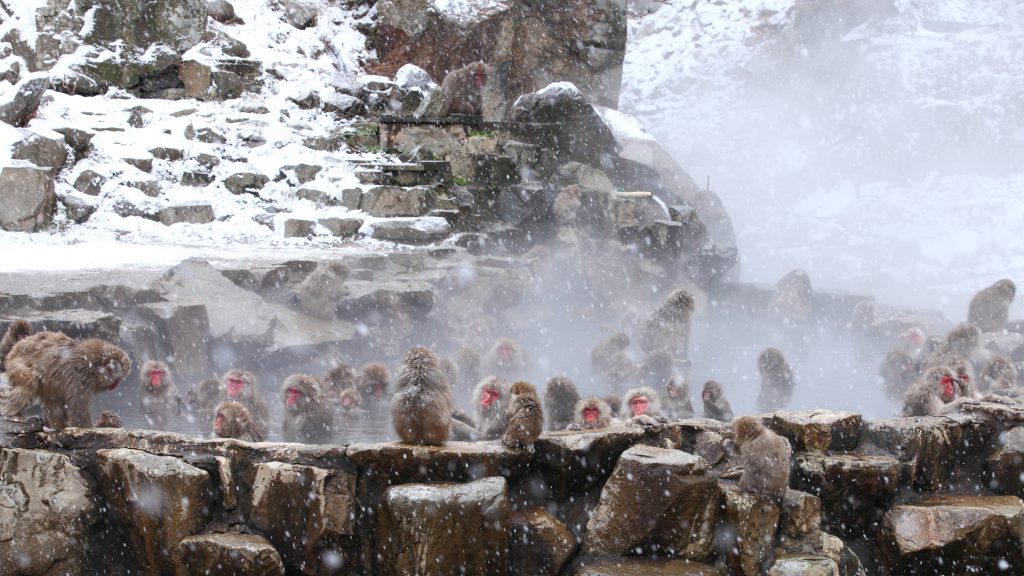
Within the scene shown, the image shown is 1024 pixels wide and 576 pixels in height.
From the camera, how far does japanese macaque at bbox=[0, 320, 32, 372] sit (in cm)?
439

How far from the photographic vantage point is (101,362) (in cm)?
367

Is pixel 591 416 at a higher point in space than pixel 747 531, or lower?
higher

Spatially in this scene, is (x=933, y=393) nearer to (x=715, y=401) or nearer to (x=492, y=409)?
(x=715, y=401)

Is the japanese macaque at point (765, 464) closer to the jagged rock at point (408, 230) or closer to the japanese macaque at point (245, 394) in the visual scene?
the japanese macaque at point (245, 394)

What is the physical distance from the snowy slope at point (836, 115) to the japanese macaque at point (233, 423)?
21882 mm

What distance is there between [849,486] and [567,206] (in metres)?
7.26

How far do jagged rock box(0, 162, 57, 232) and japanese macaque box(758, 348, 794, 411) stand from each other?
7.60 m

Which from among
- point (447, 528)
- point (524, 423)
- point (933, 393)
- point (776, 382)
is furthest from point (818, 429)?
point (776, 382)

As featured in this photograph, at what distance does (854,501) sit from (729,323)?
812cm

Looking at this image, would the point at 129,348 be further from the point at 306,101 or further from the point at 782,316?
the point at 782,316

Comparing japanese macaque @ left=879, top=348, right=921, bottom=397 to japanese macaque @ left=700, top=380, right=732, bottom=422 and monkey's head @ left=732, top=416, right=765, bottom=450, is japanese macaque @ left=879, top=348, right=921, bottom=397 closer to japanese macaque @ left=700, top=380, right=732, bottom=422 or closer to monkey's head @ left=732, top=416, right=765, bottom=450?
japanese macaque @ left=700, top=380, right=732, bottom=422

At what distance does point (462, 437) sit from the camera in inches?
172

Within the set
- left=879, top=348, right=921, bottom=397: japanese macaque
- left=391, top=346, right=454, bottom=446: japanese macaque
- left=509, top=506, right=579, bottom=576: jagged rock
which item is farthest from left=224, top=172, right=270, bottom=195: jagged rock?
left=509, top=506, right=579, bottom=576: jagged rock

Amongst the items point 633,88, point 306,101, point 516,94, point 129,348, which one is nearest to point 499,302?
point 129,348
